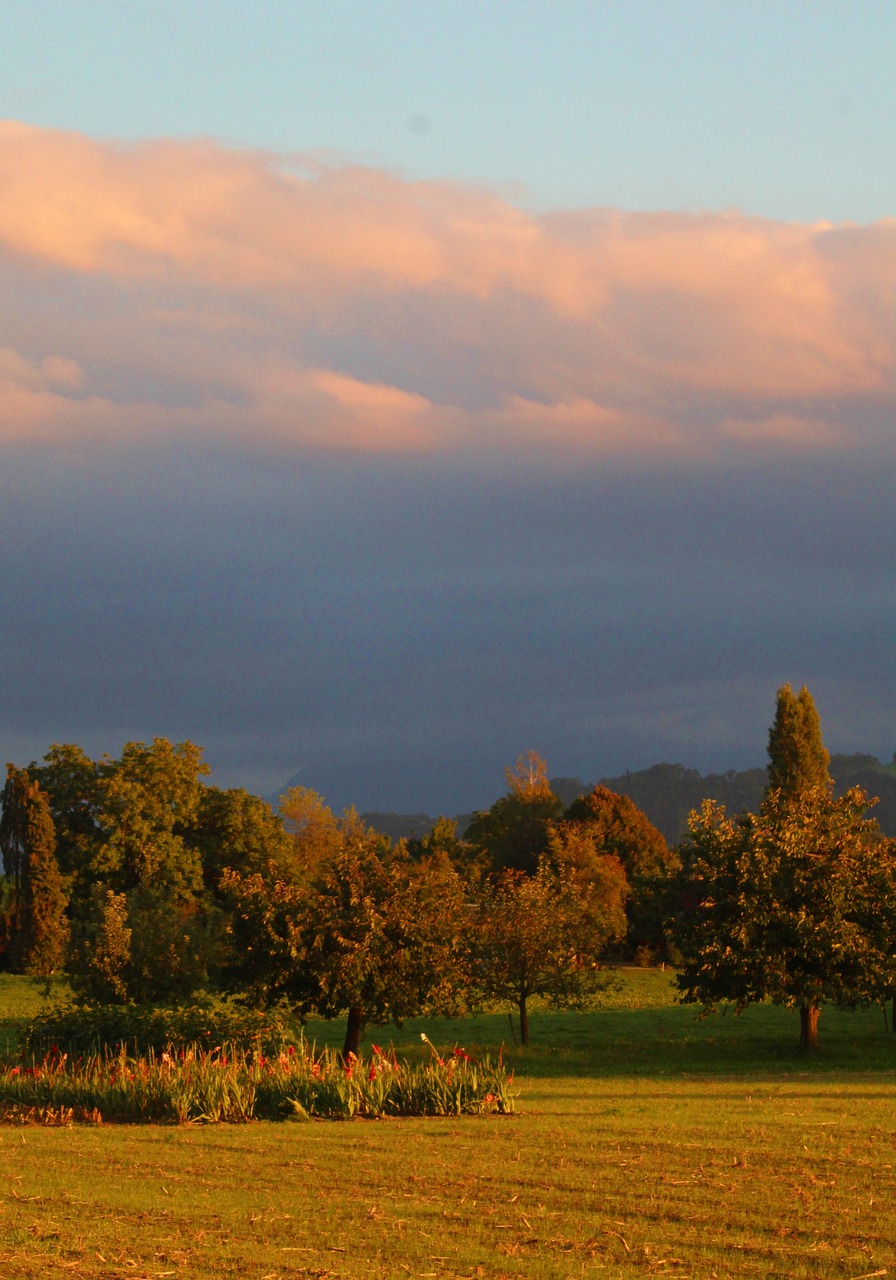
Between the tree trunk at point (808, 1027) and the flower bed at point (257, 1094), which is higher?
the flower bed at point (257, 1094)

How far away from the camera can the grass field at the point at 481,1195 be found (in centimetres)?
1023

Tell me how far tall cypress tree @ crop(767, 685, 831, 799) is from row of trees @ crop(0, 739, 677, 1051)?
61.6 ft

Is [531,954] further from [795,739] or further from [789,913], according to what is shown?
[795,739]

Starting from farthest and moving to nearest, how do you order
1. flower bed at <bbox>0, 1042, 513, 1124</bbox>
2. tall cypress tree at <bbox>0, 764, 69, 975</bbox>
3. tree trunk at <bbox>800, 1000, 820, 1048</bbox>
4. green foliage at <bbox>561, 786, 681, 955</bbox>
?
green foliage at <bbox>561, 786, 681, 955</bbox> < tall cypress tree at <bbox>0, 764, 69, 975</bbox> < tree trunk at <bbox>800, 1000, 820, 1048</bbox> < flower bed at <bbox>0, 1042, 513, 1124</bbox>

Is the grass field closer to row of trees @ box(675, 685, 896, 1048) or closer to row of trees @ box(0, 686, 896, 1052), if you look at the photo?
row of trees @ box(0, 686, 896, 1052)

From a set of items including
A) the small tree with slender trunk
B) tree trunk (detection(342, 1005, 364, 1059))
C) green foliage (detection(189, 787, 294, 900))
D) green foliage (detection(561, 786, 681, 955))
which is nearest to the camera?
tree trunk (detection(342, 1005, 364, 1059))

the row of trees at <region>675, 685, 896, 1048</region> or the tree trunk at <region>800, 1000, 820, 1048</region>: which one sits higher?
the row of trees at <region>675, 685, 896, 1048</region>

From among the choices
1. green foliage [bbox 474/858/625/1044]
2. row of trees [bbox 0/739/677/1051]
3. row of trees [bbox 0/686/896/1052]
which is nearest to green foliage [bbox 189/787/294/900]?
row of trees [bbox 0/739/677/1051]

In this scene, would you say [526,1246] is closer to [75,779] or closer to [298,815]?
[75,779]

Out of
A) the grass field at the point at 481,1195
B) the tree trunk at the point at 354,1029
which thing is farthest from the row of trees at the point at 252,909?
the grass field at the point at 481,1195

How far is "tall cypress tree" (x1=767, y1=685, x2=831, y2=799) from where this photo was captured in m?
94.2

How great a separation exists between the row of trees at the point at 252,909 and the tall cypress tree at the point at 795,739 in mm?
18767

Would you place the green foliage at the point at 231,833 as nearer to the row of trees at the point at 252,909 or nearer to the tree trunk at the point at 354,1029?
the row of trees at the point at 252,909

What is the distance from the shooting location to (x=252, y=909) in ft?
108
